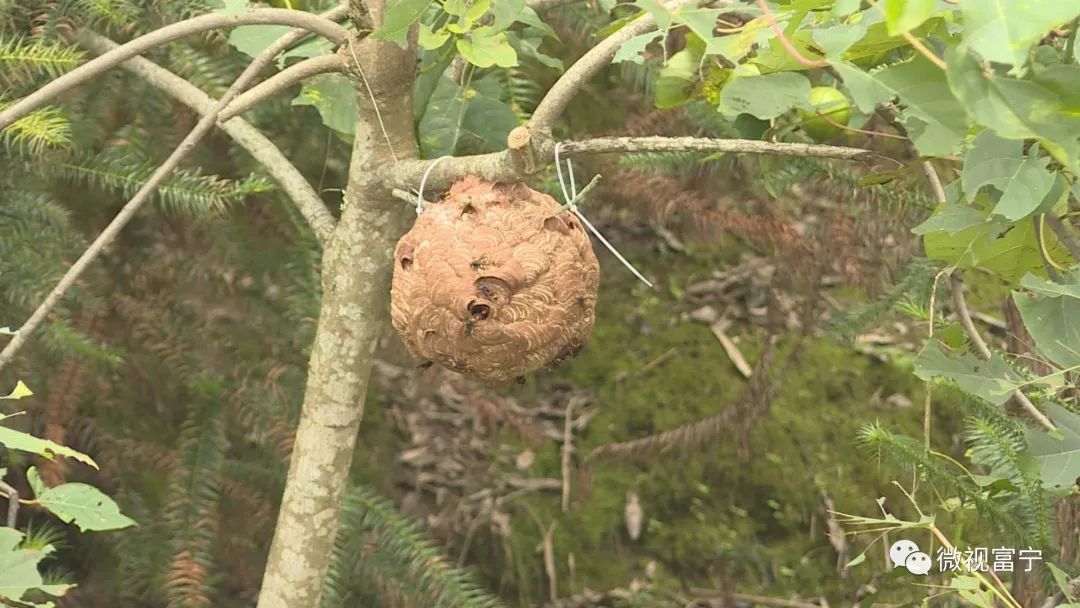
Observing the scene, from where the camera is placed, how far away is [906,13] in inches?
15.4

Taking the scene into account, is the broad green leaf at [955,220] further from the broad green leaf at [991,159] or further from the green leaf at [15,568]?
the green leaf at [15,568]

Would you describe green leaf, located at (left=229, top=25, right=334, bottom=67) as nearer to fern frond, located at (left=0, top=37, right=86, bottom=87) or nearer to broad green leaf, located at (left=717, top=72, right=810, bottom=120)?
fern frond, located at (left=0, top=37, right=86, bottom=87)

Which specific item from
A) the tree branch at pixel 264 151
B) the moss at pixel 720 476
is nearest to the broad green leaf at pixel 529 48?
the tree branch at pixel 264 151

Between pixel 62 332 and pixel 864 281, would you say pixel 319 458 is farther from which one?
pixel 864 281

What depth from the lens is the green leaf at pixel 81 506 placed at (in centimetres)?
68

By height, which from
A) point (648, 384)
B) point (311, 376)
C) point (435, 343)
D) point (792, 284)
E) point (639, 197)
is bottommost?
point (648, 384)

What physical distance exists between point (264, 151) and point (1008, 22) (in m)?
0.76

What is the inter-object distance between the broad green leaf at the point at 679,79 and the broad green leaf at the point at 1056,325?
258 millimetres

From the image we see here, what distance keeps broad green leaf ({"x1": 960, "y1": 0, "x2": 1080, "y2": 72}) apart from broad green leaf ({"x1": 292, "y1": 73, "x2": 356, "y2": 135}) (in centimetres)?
64

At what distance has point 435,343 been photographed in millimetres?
776

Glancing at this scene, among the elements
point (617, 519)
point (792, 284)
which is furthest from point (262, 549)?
point (792, 284)

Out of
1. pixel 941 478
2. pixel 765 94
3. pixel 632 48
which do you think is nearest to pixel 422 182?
pixel 632 48

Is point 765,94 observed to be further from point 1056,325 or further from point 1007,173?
point 1056,325

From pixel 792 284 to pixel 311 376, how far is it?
3.38 ft
